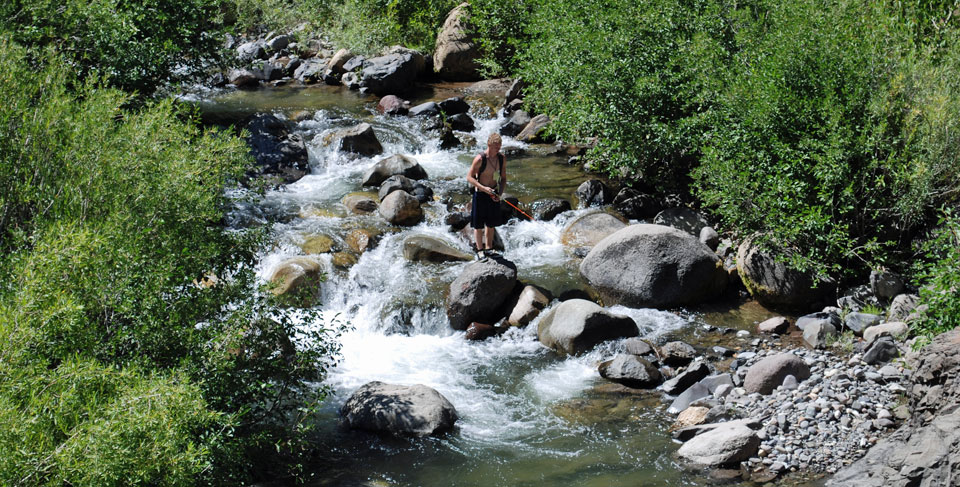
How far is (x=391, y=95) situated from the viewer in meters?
21.6

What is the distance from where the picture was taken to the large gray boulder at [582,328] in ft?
33.8

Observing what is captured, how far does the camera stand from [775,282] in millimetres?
11023

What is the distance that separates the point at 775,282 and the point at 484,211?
440cm

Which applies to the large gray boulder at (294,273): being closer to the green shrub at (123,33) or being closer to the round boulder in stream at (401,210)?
the round boulder in stream at (401,210)

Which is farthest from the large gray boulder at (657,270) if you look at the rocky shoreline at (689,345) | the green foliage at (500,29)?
the green foliage at (500,29)

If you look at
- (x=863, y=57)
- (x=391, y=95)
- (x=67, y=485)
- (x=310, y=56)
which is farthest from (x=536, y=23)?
(x=67, y=485)

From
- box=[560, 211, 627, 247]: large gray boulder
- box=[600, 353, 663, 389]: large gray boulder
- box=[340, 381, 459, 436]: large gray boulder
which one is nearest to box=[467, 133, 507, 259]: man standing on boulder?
box=[560, 211, 627, 247]: large gray boulder

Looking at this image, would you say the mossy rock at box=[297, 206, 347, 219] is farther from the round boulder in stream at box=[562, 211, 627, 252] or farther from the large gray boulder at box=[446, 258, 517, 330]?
the round boulder in stream at box=[562, 211, 627, 252]

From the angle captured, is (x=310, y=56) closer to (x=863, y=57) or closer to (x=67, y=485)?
(x=863, y=57)

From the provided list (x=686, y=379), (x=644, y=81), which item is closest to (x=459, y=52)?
(x=644, y=81)

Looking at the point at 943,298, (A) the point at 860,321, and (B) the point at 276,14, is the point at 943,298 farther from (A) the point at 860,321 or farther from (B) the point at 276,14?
(B) the point at 276,14

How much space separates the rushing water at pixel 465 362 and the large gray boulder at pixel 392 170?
0.33 meters

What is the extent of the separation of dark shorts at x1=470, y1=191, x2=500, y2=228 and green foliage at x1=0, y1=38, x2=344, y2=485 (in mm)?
4259

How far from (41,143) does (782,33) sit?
10335mm
